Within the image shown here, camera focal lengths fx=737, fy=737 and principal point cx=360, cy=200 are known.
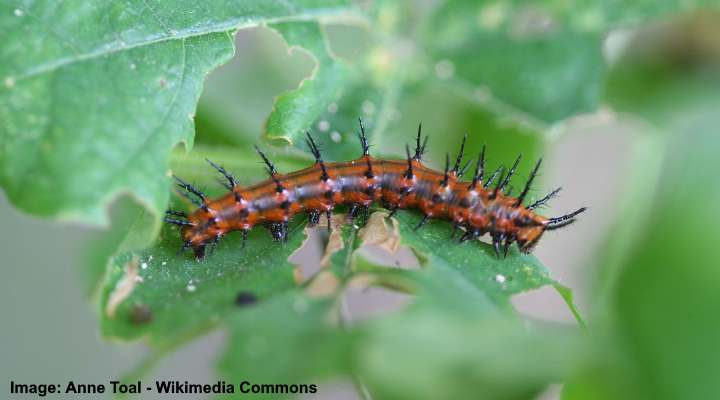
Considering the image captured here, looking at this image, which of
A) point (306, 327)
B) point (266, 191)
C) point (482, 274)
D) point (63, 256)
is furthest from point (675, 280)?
point (63, 256)

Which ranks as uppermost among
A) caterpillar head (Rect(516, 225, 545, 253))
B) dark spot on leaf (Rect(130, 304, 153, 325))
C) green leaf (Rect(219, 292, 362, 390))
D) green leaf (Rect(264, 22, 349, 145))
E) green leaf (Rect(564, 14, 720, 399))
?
green leaf (Rect(264, 22, 349, 145))

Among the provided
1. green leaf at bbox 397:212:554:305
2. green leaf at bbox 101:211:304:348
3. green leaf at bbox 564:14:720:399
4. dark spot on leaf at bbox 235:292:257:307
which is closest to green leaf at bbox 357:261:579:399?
green leaf at bbox 564:14:720:399

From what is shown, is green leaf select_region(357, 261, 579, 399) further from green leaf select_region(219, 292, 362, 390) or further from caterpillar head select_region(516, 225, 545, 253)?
caterpillar head select_region(516, 225, 545, 253)

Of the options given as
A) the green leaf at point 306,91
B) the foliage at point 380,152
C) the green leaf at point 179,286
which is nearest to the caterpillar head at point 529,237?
the foliage at point 380,152

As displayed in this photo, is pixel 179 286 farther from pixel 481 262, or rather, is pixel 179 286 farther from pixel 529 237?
pixel 529 237

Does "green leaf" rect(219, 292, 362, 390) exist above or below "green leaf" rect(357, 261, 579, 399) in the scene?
above
